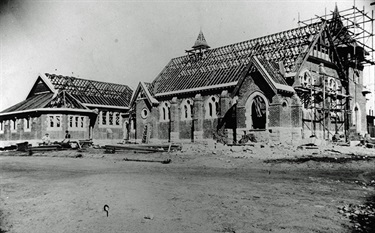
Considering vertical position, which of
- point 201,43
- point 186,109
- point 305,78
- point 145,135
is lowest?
point 145,135

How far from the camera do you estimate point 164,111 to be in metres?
42.6

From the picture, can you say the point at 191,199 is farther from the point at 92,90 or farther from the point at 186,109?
the point at 92,90

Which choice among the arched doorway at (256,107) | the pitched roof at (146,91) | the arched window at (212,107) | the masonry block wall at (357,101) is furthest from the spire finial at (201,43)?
the arched doorway at (256,107)

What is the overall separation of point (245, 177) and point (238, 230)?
628 cm

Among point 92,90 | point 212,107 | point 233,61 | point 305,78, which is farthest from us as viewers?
point 92,90

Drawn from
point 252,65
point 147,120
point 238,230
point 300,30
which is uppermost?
point 300,30

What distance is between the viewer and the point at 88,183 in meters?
12.6

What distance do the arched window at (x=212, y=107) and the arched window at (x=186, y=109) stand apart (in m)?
2.81

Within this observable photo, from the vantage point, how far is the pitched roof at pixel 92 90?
45.6 metres


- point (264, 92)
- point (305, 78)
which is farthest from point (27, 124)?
point (305, 78)

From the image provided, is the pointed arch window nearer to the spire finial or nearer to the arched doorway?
the spire finial

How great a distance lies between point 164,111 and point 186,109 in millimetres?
3951

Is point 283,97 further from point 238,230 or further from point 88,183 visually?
point 238,230

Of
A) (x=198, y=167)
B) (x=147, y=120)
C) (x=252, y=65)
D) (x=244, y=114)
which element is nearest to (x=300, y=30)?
(x=252, y=65)
